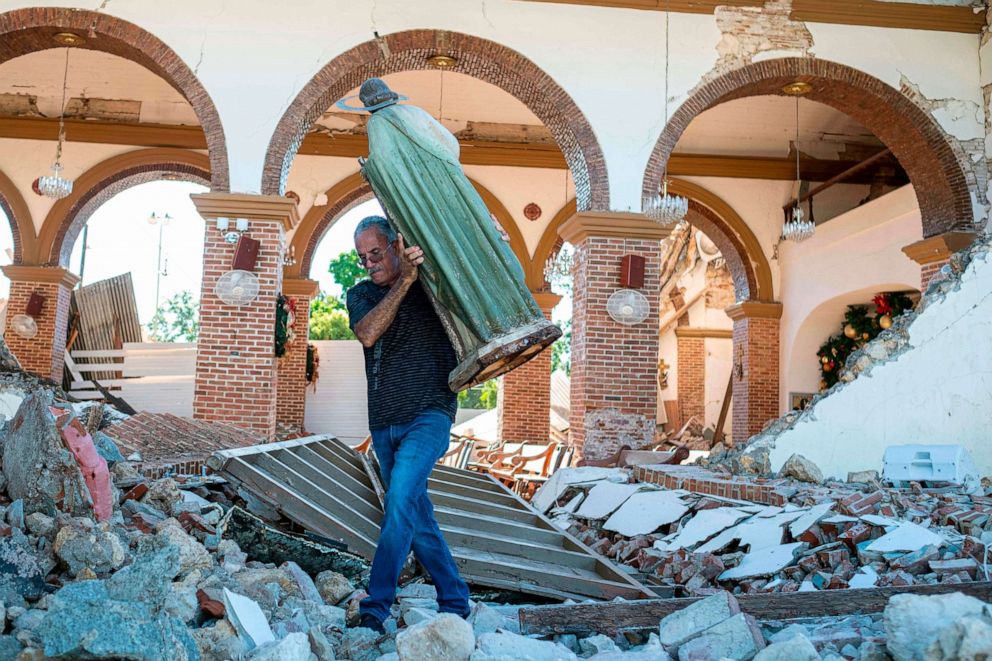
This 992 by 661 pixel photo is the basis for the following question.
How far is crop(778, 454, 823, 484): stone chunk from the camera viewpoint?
707cm

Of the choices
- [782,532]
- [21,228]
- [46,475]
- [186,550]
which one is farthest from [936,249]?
[21,228]

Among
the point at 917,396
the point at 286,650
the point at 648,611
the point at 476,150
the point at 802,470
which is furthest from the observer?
the point at 476,150

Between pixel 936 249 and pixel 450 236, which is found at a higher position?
pixel 936 249

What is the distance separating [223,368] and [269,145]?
2633 millimetres

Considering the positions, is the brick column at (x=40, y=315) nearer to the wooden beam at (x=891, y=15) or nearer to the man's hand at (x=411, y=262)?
the wooden beam at (x=891, y=15)

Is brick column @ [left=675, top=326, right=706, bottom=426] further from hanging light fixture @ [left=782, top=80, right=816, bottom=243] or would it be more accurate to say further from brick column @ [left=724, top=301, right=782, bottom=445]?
hanging light fixture @ [left=782, top=80, right=816, bottom=243]

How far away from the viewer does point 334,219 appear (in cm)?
1606

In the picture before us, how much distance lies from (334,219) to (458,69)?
539 centimetres

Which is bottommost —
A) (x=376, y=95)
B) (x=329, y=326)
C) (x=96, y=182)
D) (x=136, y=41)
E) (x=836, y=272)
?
(x=376, y=95)

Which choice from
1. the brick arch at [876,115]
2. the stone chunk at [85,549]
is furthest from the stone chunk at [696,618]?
the brick arch at [876,115]

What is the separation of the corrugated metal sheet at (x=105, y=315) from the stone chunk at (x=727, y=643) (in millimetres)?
15990

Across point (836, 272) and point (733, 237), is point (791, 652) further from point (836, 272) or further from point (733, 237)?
point (733, 237)

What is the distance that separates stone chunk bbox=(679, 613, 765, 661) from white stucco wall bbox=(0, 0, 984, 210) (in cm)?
871

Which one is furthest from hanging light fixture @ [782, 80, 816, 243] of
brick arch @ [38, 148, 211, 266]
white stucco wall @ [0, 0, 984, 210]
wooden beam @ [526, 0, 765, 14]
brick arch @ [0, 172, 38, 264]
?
brick arch @ [0, 172, 38, 264]
